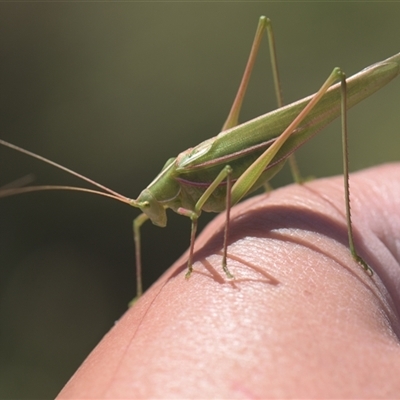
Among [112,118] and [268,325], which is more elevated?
[112,118]

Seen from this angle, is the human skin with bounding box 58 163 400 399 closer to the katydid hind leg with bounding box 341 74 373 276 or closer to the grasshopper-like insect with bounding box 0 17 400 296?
the katydid hind leg with bounding box 341 74 373 276

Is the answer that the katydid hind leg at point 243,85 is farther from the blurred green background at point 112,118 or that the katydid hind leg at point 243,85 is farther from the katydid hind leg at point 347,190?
the blurred green background at point 112,118

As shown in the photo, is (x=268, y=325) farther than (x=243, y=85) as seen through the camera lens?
No

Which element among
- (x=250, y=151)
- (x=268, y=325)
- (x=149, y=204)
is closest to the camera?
(x=268, y=325)

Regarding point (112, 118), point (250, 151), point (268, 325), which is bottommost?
point (268, 325)

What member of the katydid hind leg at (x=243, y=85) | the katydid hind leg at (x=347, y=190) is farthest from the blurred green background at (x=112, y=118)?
the katydid hind leg at (x=347, y=190)

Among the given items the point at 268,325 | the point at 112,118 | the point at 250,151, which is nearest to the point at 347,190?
the point at 250,151

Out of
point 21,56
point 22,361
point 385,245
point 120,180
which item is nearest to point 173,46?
point 21,56

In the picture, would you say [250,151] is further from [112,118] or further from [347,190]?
[112,118]

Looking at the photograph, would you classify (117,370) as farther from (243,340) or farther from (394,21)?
(394,21)
